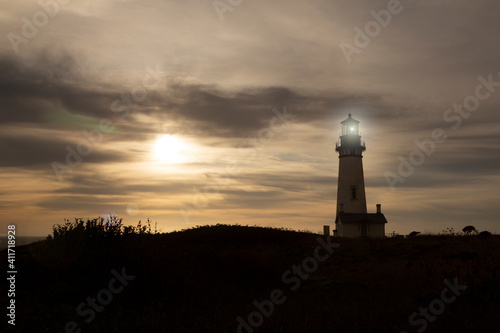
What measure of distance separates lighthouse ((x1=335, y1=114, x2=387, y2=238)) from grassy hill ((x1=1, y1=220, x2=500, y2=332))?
24547mm

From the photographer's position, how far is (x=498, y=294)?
33.8ft

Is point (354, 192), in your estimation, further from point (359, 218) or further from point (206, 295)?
point (206, 295)

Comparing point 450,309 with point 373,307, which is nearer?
point 450,309

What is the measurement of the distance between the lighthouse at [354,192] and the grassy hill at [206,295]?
24547mm

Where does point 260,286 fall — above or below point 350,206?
below

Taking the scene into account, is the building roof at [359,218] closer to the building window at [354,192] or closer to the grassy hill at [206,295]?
the building window at [354,192]

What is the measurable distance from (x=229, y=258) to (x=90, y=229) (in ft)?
16.0

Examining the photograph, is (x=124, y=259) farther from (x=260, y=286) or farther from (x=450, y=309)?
(x=450, y=309)

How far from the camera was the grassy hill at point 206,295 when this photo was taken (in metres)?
8.56

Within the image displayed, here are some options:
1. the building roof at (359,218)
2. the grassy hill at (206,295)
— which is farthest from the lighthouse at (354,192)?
the grassy hill at (206,295)

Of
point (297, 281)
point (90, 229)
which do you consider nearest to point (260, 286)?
point (297, 281)

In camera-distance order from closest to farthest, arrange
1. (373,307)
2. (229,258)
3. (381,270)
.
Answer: (373,307) → (229,258) → (381,270)

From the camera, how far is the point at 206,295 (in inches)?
439

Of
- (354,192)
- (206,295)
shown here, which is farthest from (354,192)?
(206,295)
